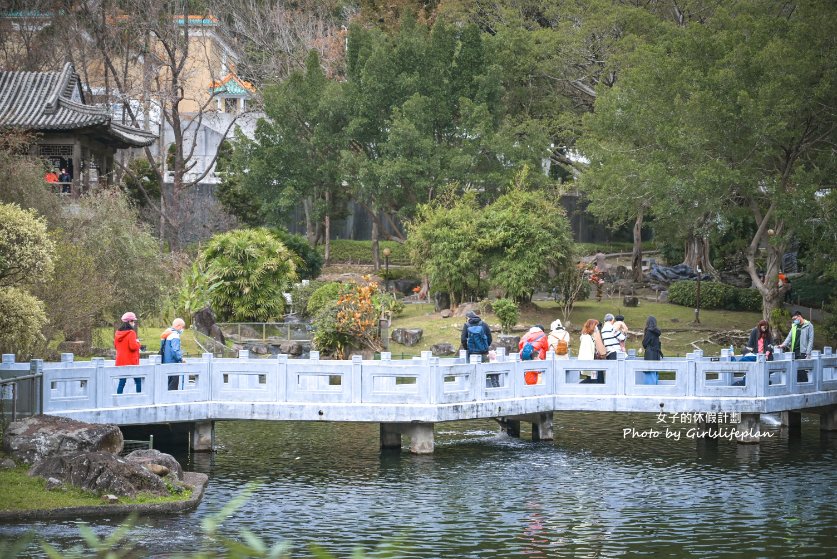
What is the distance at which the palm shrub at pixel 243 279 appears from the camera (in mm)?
38250

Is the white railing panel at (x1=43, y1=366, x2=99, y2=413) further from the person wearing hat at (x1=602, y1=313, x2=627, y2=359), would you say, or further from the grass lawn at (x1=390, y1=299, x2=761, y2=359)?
the grass lawn at (x1=390, y1=299, x2=761, y2=359)

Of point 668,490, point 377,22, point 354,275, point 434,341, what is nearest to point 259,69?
point 377,22

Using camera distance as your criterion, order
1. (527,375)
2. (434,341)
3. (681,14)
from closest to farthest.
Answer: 1. (527,375)
2. (434,341)
3. (681,14)

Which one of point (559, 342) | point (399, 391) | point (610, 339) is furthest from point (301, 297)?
point (399, 391)

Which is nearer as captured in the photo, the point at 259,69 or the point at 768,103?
the point at 768,103

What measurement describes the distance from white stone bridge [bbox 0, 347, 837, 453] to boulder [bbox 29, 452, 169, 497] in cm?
207

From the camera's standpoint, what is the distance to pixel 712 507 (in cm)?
1789

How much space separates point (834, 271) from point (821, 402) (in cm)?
1044

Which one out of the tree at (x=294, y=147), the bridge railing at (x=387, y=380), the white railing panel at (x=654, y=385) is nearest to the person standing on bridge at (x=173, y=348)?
the bridge railing at (x=387, y=380)

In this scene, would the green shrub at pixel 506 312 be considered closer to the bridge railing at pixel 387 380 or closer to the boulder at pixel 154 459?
the bridge railing at pixel 387 380

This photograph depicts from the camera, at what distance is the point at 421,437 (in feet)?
71.3

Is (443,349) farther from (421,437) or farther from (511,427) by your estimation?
(421,437)

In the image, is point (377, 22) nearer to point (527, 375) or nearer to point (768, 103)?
point (768, 103)

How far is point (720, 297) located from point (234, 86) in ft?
105
